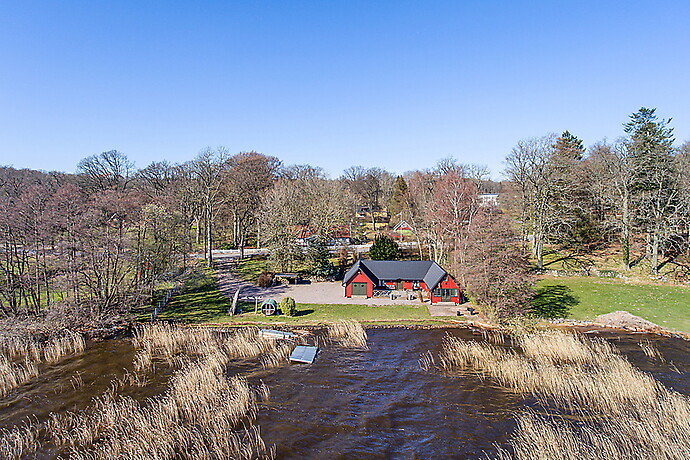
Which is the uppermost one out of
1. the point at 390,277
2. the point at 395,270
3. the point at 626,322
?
the point at 395,270

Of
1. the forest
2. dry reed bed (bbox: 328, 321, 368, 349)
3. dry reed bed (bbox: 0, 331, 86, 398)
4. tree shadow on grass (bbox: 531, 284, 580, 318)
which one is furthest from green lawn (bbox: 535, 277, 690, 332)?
dry reed bed (bbox: 0, 331, 86, 398)

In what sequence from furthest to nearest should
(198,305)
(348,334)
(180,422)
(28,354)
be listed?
1. (198,305)
2. (348,334)
3. (28,354)
4. (180,422)

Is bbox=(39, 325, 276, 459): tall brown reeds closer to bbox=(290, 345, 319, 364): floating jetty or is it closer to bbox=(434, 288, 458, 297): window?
bbox=(290, 345, 319, 364): floating jetty

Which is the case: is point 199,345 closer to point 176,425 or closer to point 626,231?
point 176,425

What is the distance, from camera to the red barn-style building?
3200 centimetres

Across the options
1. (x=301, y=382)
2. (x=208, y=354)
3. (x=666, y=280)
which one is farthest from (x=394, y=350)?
(x=666, y=280)

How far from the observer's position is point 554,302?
28.5 meters

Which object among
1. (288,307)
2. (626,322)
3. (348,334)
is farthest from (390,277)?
(626,322)

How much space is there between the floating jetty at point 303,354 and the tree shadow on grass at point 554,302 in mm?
16559

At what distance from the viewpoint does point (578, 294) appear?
30000 millimetres

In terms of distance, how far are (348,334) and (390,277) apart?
36.6ft

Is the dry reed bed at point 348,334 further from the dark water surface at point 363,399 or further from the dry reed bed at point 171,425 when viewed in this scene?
the dry reed bed at point 171,425

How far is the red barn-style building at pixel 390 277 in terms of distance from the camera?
32000 millimetres

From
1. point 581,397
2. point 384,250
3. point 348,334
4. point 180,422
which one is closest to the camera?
point 180,422
